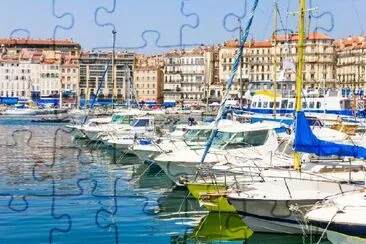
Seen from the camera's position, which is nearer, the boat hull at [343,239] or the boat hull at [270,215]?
the boat hull at [343,239]

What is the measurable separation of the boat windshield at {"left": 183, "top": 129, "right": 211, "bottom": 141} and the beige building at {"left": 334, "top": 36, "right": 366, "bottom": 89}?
81195mm

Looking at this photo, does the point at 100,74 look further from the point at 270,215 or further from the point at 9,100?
the point at 270,215

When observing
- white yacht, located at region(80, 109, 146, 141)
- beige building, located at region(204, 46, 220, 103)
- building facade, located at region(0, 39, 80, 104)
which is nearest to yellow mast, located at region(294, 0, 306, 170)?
A: white yacht, located at region(80, 109, 146, 141)

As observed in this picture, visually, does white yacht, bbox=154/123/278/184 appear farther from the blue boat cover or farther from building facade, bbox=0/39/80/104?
building facade, bbox=0/39/80/104

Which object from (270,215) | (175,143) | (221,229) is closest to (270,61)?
(175,143)

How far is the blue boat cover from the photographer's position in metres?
15.2

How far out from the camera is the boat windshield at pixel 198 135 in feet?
88.5

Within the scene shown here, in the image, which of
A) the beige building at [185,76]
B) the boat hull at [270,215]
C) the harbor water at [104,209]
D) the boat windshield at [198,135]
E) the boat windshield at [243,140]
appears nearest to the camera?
the boat hull at [270,215]

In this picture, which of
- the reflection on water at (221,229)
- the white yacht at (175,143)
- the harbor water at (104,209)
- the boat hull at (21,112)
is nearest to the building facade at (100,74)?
the boat hull at (21,112)

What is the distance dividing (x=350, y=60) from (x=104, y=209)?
9935cm

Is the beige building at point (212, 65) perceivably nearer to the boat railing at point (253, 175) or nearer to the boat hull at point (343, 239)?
the boat railing at point (253, 175)

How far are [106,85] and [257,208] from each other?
116 m

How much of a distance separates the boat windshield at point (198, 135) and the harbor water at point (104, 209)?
5.98 ft

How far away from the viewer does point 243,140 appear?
71.5ft
